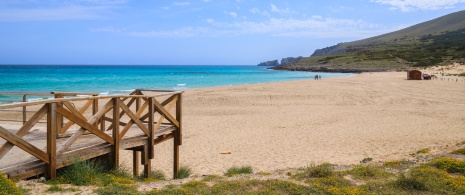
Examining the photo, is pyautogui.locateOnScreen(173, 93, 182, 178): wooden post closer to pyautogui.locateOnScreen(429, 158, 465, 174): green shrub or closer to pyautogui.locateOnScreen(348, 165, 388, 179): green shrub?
pyautogui.locateOnScreen(348, 165, 388, 179): green shrub

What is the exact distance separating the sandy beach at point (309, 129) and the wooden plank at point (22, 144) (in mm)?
4673

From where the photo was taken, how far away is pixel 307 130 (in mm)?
16453

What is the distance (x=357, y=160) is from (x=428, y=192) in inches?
184

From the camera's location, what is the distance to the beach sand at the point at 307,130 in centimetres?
1170

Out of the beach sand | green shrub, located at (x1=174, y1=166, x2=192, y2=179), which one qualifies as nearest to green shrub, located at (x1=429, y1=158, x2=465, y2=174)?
the beach sand

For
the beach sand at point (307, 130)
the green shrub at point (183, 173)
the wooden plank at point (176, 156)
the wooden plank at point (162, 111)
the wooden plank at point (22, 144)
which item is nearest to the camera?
the wooden plank at point (22, 144)

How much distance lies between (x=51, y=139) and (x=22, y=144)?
0.45 metres

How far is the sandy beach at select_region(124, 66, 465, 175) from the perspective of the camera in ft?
38.6

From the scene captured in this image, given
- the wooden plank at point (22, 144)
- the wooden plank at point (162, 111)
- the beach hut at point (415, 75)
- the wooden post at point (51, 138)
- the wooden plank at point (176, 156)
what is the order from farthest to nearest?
the beach hut at point (415, 75) < the wooden plank at point (176, 156) < the wooden plank at point (162, 111) < the wooden post at point (51, 138) < the wooden plank at point (22, 144)

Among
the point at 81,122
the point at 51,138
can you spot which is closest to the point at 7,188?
the point at 51,138

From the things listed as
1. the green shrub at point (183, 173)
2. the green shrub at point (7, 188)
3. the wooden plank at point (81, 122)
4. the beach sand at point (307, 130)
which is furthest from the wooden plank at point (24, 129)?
the beach sand at point (307, 130)

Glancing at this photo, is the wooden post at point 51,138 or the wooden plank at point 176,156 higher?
the wooden post at point 51,138

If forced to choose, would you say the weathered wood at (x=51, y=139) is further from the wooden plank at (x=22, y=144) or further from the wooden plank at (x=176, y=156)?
the wooden plank at (x=176, y=156)

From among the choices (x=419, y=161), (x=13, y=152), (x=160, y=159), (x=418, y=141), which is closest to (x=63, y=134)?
(x=13, y=152)
